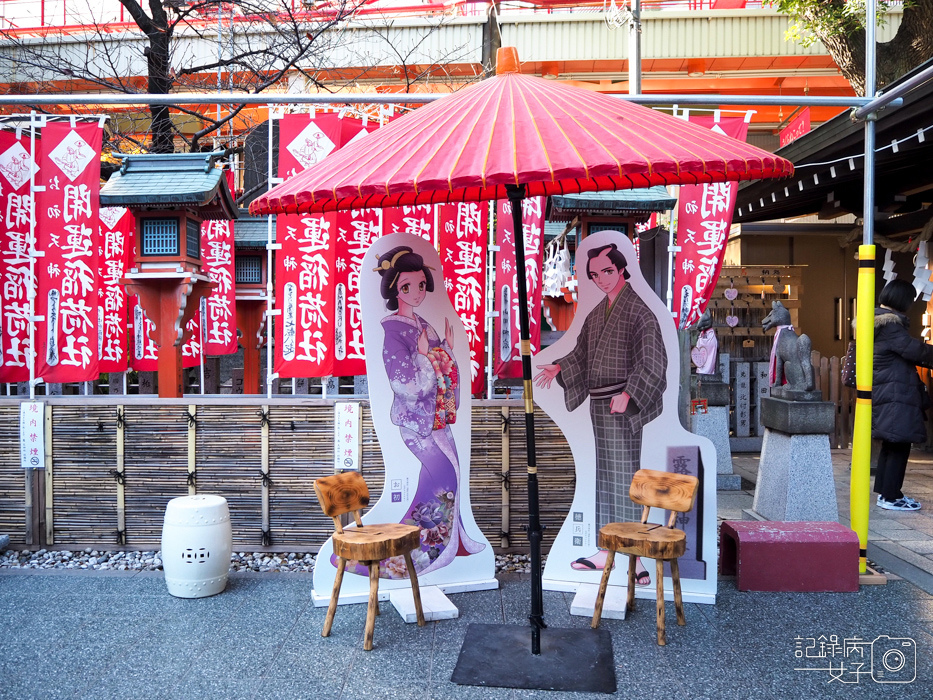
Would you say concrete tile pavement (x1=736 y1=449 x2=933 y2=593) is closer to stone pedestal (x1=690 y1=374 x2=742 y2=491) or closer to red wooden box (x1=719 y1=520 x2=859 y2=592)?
stone pedestal (x1=690 y1=374 x2=742 y2=491)

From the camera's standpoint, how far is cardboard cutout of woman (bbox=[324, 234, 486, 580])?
551 cm

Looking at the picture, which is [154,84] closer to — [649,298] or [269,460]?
[269,460]

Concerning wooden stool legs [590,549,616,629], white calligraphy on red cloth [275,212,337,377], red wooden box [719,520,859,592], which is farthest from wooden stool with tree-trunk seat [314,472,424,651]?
red wooden box [719,520,859,592]

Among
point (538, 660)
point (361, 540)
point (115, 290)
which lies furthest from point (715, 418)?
point (115, 290)

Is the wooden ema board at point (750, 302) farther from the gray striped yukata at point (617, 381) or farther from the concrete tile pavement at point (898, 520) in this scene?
the gray striped yukata at point (617, 381)

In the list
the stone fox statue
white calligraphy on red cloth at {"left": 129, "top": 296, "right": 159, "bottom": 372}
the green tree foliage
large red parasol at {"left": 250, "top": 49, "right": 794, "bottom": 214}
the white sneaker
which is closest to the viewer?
large red parasol at {"left": 250, "top": 49, "right": 794, "bottom": 214}

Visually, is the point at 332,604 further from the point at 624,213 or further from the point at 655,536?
the point at 624,213

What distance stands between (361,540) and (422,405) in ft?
4.31

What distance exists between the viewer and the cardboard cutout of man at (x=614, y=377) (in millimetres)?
5559

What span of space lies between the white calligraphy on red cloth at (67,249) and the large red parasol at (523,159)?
3.66m

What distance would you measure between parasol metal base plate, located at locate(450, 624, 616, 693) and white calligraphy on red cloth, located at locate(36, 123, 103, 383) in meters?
4.60

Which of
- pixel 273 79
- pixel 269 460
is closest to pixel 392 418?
pixel 269 460

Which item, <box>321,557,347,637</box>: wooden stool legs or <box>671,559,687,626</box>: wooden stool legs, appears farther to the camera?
<box>671,559,687,626</box>: wooden stool legs

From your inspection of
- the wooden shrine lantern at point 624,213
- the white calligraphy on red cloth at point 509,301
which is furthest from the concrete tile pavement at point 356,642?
Answer: the wooden shrine lantern at point 624,213
